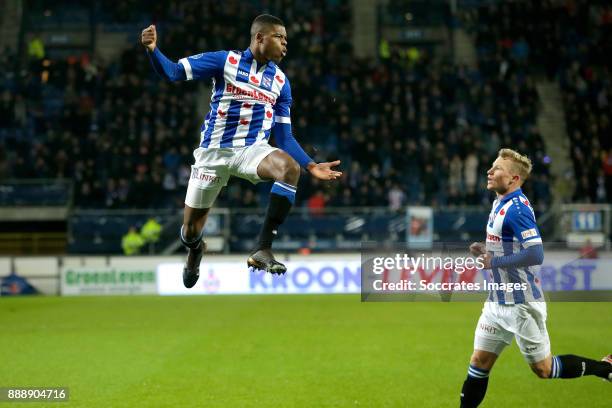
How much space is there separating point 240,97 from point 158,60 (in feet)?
2.48

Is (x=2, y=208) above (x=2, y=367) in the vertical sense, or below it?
above

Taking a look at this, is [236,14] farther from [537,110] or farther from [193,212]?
[193,212]

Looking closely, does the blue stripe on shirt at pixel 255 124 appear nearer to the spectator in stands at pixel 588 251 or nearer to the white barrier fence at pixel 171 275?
the spectator in stands at pixel 588 251

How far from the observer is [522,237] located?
657 cm

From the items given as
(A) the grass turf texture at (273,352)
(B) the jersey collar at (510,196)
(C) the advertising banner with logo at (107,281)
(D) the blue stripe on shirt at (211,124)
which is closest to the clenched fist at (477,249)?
(B) the jersey collar at (510,196)

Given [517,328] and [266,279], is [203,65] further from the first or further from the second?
[266,279]

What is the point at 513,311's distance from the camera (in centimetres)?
673

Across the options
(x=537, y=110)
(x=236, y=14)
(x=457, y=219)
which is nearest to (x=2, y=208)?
(x=236, y=14)

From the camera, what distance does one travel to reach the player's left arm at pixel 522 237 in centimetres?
648

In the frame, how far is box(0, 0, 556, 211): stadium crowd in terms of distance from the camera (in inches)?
834

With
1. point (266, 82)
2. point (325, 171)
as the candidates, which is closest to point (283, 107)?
point (266, 82)

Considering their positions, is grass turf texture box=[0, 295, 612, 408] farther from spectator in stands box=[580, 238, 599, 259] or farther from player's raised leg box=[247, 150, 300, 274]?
player's raised leg box=[247, 150, 300, 274]

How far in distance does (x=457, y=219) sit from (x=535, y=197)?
2.66 m

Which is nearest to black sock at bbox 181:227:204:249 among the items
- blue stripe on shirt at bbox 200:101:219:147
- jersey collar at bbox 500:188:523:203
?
blue stripe on shirt at bbox 200:101:219:147
